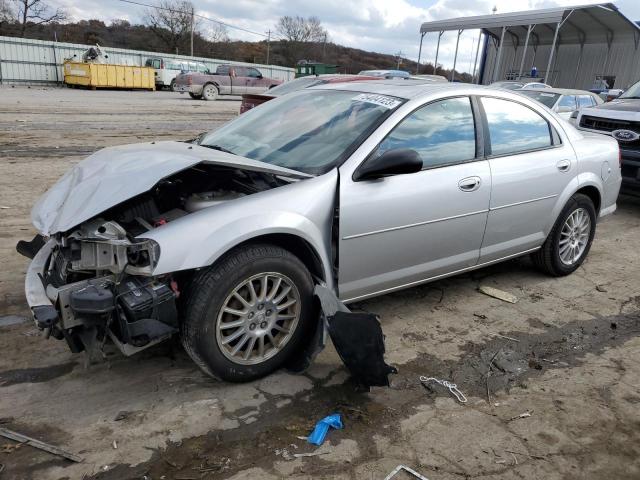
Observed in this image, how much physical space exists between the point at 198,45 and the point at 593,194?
64589mm

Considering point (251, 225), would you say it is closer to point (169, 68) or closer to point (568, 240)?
point (568, 240)

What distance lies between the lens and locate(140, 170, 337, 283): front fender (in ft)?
8.69

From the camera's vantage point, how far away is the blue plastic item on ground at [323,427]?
2.61 m

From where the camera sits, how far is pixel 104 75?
3014cm

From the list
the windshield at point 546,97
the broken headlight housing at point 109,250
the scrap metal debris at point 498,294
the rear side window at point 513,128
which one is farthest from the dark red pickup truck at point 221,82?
the broken headlight housing at point 109,250

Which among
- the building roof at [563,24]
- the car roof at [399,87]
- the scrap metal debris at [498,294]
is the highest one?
the building roof at [563,24]

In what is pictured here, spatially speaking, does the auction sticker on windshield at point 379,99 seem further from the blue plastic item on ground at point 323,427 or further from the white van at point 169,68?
the white van at point 169,68

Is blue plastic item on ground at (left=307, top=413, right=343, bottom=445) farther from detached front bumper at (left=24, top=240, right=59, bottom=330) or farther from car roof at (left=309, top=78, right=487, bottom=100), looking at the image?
car roof at (left=309, top=78, right=487, bottom=100)

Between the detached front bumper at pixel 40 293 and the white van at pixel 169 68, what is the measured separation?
104 feet

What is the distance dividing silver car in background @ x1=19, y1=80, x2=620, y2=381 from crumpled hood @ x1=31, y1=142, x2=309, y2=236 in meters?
0.01

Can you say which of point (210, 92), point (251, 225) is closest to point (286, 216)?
point (251, 225)

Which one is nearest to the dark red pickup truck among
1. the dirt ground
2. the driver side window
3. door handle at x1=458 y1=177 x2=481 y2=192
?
the driver side window

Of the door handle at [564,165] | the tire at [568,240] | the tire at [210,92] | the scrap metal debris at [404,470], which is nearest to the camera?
the scrap metal debris at [404,470]

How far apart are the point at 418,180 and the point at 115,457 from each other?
2396 millimetres
